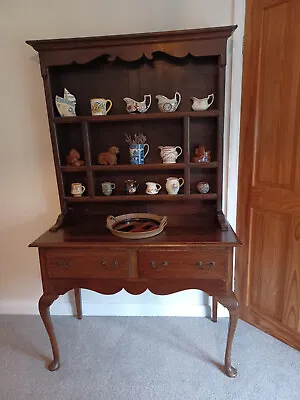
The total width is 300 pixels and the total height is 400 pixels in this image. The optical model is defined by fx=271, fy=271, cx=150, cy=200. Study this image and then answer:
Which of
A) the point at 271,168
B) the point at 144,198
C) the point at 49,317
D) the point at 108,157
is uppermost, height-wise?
the point at 108,157

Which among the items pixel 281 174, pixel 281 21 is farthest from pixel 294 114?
pixel 281 21

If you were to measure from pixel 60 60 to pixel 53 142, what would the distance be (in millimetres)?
463

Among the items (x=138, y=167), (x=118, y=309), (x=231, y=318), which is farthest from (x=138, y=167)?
(x=118, y=309)

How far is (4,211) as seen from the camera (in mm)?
1956

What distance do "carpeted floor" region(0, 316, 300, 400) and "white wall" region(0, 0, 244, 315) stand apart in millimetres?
128

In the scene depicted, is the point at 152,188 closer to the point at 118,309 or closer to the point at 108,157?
the point at 108,157

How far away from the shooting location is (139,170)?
1767 millimetres

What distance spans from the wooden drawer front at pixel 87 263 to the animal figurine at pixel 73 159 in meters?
0.55

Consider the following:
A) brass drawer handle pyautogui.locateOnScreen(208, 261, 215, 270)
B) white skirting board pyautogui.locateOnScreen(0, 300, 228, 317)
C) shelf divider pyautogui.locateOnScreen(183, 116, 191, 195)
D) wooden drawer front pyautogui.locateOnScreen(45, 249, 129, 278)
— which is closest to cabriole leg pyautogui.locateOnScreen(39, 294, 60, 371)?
wooden drawer front pyautogui.locateOnScreen(45, 249, 129, 278)

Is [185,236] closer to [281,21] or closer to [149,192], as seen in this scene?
[149,192]

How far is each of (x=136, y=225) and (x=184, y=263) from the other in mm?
363

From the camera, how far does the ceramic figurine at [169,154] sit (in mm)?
1632

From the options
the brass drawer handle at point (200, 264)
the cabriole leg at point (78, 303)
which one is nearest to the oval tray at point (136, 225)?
the brass drawer handle at point (200, 264)

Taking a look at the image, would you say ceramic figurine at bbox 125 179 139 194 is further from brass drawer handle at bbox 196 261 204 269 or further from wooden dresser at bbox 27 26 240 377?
brass drawer handle at bbox 196 261 204 269
